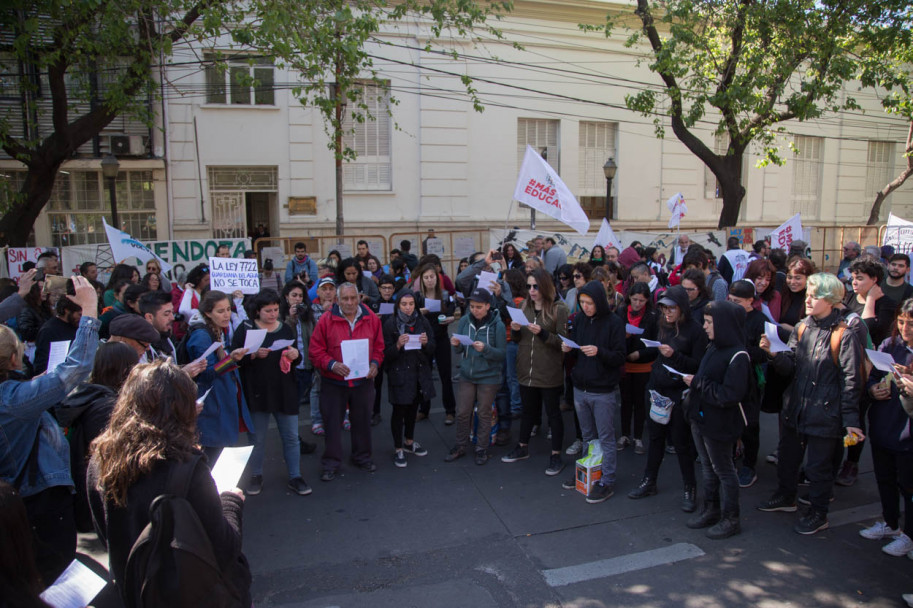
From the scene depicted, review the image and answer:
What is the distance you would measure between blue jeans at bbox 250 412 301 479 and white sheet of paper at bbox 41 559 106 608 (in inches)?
112

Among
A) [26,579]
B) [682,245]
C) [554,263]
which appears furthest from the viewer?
[682,245]

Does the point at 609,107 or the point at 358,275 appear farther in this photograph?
the point at 609,107

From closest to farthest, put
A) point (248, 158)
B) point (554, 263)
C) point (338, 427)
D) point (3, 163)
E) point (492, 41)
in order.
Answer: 1. point (338, 427)
2. point (554, 263)
3. point (3, 163)
4. point (248, 158)
5. point (492, 41)

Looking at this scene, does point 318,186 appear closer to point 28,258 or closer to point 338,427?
point 28,258

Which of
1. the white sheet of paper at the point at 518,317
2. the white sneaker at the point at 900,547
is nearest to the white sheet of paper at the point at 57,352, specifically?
the white sheet of paper at the point at 518,317

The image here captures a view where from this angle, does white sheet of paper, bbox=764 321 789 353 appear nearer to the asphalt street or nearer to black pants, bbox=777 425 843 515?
black pants, bbox=777 425 843 515

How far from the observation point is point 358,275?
7.83 metres

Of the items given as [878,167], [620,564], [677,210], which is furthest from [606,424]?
[878,167]

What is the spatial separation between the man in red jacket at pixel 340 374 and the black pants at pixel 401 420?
35cm

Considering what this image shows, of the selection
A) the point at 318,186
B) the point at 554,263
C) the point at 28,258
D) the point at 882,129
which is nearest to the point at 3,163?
the point at 28,258

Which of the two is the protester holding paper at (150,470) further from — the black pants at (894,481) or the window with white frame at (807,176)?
the window with white frame at (807,176)

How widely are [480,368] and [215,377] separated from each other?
2419 mm

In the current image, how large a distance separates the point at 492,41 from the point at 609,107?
4.25m

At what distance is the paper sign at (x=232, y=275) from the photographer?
7387 mm
